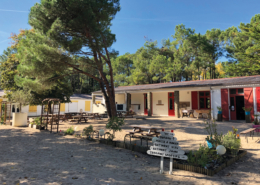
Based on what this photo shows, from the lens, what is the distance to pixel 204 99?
57.4 feet

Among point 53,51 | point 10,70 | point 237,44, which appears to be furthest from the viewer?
point 237,44

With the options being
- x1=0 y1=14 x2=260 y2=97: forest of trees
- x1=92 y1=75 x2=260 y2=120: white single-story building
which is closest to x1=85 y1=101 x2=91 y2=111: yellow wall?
x1=0 y1=14 x2=260 y2=97: forest of trees

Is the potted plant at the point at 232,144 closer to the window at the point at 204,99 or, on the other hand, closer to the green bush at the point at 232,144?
the green bush at the point at 232,144

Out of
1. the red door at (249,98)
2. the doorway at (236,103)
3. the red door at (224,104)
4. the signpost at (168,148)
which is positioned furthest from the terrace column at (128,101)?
the signpost at (168,148)

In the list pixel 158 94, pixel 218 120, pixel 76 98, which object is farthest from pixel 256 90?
pixel 76 98

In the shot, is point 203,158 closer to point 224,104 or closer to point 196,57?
point 224,104

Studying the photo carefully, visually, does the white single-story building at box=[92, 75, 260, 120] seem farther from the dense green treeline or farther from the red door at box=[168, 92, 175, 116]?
the dense green treeline

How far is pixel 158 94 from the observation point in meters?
20.4

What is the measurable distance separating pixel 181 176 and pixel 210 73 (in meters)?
29.8

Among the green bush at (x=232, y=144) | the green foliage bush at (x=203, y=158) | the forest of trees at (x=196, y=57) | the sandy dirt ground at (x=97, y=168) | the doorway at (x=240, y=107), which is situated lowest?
the sandy dirt ground at (x=97, y=168)

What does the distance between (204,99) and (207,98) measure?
0.94 ft

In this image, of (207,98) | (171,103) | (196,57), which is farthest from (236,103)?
(196,57)

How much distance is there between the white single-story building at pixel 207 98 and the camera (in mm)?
13109

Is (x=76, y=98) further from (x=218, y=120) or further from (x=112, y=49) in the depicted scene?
(x=218, y=120)
